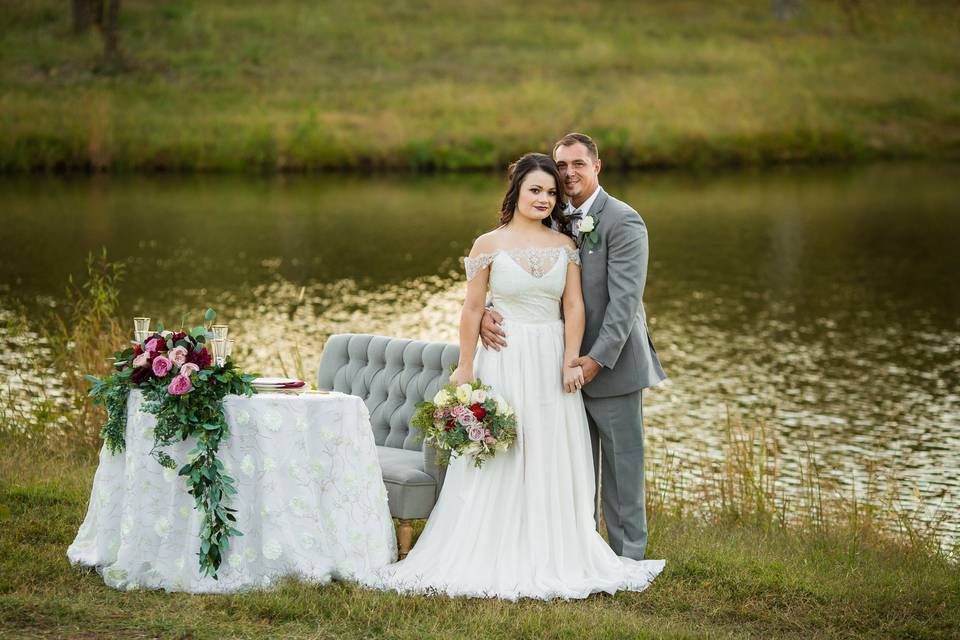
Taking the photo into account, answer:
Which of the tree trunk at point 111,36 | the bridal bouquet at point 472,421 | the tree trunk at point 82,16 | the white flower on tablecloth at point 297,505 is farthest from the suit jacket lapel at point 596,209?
the tree trunk at point 82,16

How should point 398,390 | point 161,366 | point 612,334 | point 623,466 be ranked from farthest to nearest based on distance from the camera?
point 398,390 → point 623,466 → point 612,334 → point 161,366

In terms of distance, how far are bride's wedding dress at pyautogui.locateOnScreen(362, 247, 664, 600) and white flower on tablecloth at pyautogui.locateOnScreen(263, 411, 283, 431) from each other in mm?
941

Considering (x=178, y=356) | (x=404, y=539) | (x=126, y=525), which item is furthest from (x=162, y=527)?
(x=404, y=539)

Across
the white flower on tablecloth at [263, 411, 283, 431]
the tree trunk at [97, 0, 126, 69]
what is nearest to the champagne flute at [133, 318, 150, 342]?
the white flower on tablecloth at [263, 411, 283, 431]

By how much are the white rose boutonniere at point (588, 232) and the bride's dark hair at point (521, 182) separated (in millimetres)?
126

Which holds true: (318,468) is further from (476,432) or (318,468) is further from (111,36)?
(111,36)

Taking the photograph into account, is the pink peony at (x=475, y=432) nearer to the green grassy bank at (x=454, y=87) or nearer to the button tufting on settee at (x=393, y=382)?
the button tufting on settee at (x=393, y=382)

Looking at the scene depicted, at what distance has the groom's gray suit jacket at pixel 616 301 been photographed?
21.4 ft

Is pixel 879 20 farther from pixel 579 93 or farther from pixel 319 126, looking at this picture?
pixel 319 126

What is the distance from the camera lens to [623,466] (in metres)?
6.77

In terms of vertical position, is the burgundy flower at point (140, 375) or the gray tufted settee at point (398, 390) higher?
the burgundy flower at point (140, 375)

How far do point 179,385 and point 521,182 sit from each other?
2092 millimetres

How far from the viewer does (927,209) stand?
29.7 m

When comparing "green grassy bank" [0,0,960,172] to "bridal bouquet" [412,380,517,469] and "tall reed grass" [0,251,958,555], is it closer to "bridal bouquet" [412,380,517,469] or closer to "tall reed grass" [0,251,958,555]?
"tall reed grass" [0,251,958,555]
